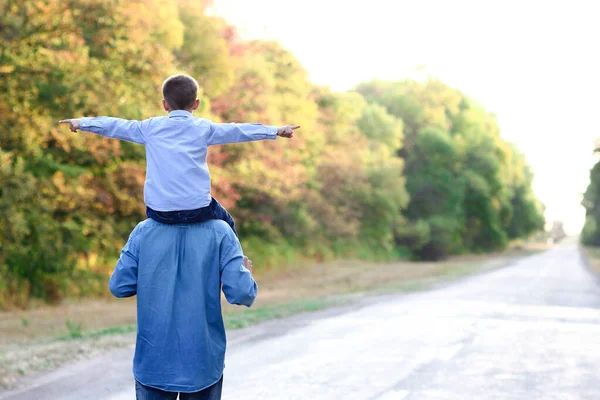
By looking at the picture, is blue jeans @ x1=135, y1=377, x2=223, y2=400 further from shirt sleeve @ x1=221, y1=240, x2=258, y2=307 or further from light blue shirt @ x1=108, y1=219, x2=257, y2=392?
shirt sleeve @ x1=221, y1=240, x2=258, y2=307

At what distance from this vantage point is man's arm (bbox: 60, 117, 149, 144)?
371 cm

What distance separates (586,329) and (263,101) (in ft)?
65.3

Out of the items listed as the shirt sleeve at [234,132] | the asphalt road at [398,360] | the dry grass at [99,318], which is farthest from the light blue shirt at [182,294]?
the dry grass at [99,318]

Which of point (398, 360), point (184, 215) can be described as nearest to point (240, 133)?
point (184, 215)

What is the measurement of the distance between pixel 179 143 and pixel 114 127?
341 mm

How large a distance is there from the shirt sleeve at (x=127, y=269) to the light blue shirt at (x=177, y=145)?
0.20 m

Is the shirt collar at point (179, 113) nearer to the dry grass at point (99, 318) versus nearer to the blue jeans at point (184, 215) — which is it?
the blue jeans at point (184, 215)

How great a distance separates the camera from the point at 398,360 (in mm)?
9039

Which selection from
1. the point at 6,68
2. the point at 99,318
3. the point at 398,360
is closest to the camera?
the point at 398,360

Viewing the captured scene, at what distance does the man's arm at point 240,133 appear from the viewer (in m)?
3.62

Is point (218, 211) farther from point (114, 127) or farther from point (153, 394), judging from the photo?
point (153, 394)

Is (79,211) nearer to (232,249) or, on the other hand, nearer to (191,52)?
(191,52)

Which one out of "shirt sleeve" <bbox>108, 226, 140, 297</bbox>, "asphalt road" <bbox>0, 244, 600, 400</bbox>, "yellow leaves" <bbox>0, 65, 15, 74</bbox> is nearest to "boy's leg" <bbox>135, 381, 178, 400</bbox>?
"shirt sleeve" <bbox>108, 226, 140, 297</bbox>

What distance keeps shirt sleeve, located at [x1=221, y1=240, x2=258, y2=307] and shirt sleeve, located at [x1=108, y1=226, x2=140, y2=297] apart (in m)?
0.41
